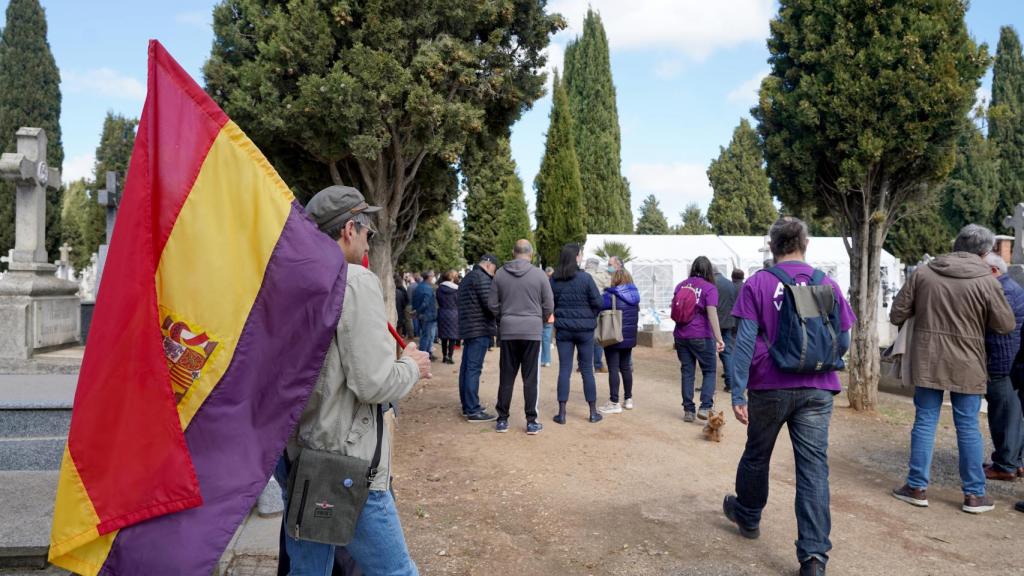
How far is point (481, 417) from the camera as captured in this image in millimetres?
8352

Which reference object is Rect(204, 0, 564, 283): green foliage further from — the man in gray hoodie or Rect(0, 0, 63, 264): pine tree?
Rect(0, 0, 63, 264): pine tree

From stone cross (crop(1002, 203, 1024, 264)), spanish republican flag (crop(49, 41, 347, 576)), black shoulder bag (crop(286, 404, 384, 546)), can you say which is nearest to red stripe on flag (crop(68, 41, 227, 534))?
spanish republican flag (crop(49, 41, 347, 576))

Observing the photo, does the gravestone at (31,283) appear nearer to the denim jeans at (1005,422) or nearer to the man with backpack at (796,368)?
the man with backpack at (796,368)

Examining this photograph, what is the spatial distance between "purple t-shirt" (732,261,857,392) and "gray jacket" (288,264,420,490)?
2.56 m

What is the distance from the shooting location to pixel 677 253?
2266 centimetres

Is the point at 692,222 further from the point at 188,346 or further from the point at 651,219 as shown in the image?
the point at 188,346

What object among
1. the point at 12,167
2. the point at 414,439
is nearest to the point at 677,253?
the point at 414,439

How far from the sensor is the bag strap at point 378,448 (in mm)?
2242

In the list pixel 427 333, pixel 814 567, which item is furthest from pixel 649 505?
pixel 427 333

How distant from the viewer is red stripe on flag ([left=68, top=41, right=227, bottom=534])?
2029mm

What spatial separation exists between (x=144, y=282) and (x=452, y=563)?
276 centimetres

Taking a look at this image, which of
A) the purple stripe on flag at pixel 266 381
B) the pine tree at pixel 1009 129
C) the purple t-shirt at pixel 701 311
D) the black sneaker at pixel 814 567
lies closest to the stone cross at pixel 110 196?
the purple t-shirt at pixel 701 311

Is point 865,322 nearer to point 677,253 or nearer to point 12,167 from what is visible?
point 12,167

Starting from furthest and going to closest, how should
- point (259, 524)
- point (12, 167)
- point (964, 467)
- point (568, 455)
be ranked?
point (12, 167), point (568, 455), point (964, 467), point (259, 524)
